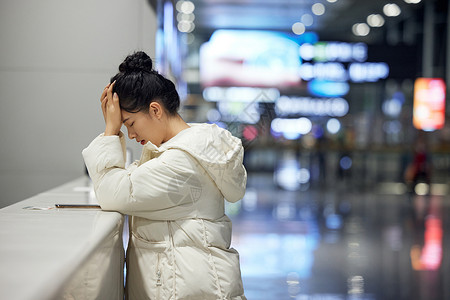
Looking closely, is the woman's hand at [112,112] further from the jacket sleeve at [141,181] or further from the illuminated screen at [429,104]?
the illuminated screen at [429,104]

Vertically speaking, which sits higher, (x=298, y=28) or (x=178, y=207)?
(x=298, y=28)

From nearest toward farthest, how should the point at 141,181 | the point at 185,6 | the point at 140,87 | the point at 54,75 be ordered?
the point at 141,181 < the point at 140,87 < the point at 54,75 < the point at 185,6

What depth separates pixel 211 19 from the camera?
14.4 m

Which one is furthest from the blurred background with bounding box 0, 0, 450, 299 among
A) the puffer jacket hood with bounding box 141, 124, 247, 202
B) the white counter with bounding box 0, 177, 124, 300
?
the white counter with bounding box 0, 177, 124, 300

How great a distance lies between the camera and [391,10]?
14.7 metres

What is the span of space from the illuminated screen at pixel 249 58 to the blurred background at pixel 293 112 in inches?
1.2

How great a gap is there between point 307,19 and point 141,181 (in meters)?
13.4

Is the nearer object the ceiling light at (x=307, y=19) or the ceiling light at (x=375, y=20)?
the ceiling light at (x=307, y=19)

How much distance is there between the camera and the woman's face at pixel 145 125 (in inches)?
77.1

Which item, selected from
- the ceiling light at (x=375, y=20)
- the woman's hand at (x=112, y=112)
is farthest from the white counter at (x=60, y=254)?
the ceiling light at (x=375, y=20)

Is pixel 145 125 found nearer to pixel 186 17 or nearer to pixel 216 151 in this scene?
pixel 216 151

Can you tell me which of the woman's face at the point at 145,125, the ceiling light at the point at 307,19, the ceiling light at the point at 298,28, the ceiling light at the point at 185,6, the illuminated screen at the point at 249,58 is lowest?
the woman's face at the point at 145,125

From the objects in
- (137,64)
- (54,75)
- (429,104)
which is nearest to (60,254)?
(137,64)

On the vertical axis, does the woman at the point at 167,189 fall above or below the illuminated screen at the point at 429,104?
below
